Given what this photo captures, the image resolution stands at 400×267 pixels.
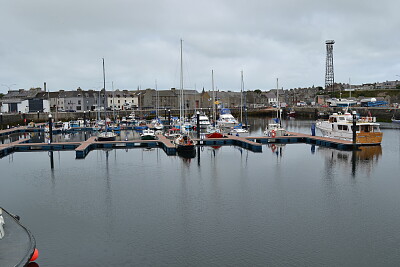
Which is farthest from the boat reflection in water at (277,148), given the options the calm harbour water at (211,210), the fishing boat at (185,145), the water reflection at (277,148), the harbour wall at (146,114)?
the harbour wall at (146,114)

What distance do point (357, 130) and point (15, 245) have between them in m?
37.5

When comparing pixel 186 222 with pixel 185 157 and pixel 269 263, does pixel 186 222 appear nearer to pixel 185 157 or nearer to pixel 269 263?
pixel 269 263

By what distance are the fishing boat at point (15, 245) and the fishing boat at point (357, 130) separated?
117ft

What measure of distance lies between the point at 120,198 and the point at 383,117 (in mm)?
78423

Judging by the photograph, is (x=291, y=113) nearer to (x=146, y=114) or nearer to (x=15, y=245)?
(x=146, y=114)

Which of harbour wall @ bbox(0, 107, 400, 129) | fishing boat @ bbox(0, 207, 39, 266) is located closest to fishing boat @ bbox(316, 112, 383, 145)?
harbour wall @ bbox(0, 107, 400, 129)

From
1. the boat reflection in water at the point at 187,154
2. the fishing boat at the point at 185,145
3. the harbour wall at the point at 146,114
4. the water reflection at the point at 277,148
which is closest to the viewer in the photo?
the boat reflection in water at the point at 187,154

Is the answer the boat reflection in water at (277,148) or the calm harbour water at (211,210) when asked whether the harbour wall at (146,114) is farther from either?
the calm harbour water at (211,210)

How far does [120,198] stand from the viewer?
21.6m

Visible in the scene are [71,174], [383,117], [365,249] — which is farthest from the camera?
[383,117]

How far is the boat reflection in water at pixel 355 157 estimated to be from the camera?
30656 mm

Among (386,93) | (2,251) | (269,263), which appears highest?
(386,93)

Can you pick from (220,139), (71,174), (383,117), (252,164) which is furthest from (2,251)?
(383,117)

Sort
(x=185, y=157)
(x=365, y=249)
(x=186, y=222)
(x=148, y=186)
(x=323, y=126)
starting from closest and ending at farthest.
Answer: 1. (x=365, y=249)
2. (x=186, y=222)
3. (x=148, y=186)
4. (x=185, y=157)
5. (x=323, y=126)
